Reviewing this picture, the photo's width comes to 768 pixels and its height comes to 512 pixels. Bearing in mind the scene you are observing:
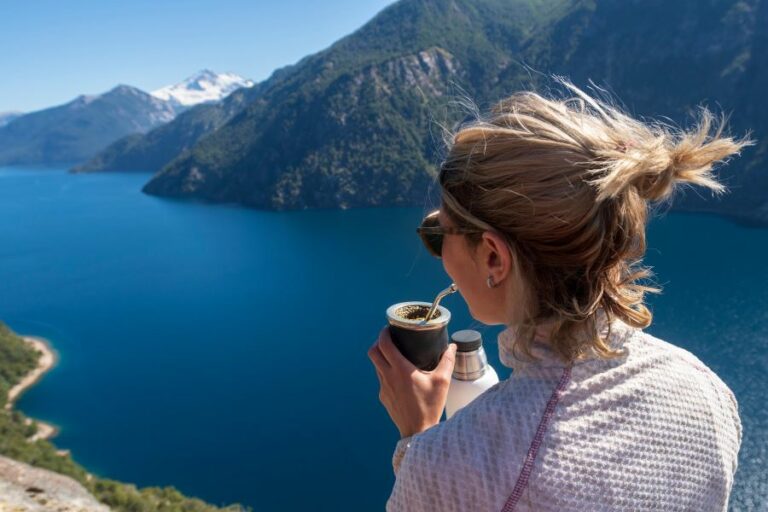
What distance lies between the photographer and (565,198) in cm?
88

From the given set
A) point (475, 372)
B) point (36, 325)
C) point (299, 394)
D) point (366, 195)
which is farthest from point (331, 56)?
point (475, 372)

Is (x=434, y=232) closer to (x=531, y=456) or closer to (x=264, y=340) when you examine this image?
(x=531, y=456)

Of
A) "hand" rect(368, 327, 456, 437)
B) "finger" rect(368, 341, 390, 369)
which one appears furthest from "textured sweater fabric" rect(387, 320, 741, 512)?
"finger" rect(368, 341, 390, 369)

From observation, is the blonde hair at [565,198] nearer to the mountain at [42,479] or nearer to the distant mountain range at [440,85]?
the mountain at [42,479]

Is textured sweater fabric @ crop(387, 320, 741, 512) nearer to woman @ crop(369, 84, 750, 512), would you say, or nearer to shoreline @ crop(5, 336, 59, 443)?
woman @ crop(369, 84, 750, 512)

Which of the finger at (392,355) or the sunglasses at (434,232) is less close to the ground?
the sunglasses at (434,232)

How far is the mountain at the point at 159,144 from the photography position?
141 m

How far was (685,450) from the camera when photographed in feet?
2.99

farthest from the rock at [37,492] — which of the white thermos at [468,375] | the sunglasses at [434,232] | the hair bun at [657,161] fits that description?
the hair bun at [657,161]

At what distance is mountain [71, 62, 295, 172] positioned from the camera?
141m

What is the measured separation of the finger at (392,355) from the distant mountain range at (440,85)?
1962 inches

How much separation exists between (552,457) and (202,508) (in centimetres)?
1864

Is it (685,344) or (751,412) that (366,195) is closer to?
(685,344)

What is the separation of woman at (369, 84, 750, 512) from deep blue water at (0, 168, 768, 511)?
5.04 m
